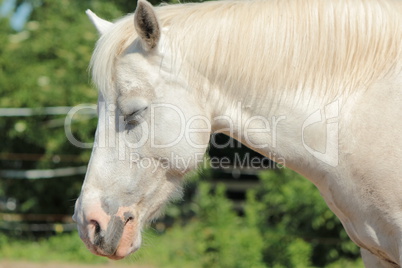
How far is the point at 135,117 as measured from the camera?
2.73 meters

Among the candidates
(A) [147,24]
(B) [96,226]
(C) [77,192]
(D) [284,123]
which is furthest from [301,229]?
(A) [147,24]

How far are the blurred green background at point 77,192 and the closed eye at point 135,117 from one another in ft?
12.8

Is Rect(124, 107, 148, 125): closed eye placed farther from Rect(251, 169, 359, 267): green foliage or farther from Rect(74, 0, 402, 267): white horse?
Rect(251, 169, 359, 267): green foliage

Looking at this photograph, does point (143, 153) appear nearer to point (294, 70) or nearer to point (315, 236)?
point (294, 70)

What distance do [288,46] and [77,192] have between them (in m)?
6.71

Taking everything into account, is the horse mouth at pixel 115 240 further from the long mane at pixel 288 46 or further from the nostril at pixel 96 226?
the long mane at pixel 288 46

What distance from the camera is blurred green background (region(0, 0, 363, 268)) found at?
21.5 ft

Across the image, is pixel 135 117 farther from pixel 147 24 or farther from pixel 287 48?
pixel 287 48

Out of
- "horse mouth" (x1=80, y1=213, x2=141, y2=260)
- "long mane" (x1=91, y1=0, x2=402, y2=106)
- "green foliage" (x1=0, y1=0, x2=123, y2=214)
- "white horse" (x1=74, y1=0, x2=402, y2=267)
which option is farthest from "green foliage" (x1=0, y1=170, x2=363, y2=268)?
"long mane" (x1=91, y1=0, x2=402, y2=106)

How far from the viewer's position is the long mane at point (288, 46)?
2584 mm

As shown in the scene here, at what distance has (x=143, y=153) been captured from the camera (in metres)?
2.74

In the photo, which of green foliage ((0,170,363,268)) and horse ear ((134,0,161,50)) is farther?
green foliage ((0,170,363,268))

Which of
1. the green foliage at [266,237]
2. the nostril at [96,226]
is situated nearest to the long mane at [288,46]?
the nostril at [96,226]

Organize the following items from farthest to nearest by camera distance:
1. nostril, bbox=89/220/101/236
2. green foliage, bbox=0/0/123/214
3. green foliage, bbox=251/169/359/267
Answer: green foliage, bbox=0/0/123/214 < green foliage, bbox=251/169/359/267 < nostril, bbox=89/220/101/236
